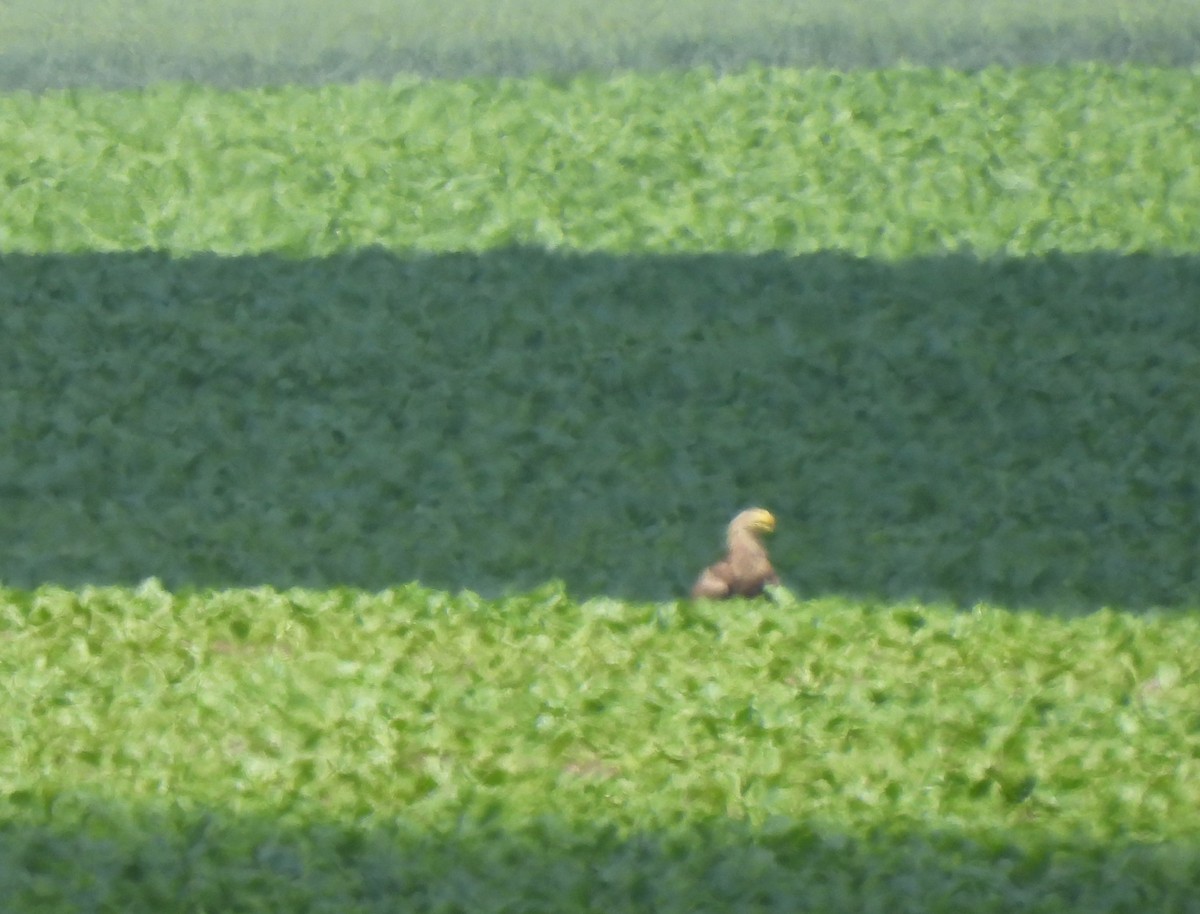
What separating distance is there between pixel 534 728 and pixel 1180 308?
4649 mm

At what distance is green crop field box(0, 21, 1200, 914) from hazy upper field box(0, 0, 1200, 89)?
7.5 inches

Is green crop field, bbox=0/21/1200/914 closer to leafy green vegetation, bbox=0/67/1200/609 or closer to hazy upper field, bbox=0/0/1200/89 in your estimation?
leafy green vegetation, bbox=0/67/1200/609

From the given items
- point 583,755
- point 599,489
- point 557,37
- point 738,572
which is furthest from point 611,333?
point 557,37

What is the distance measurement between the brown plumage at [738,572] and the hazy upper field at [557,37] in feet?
21.2

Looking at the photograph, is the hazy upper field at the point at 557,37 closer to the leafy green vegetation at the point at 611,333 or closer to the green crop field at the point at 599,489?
the green crop field at the point at 599,489

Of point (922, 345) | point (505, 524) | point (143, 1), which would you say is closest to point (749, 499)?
point (505, 524)

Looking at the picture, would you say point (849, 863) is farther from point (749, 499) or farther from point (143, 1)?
point (143, 1)

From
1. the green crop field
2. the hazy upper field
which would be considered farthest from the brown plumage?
the hazy upper field

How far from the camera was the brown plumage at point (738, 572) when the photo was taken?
591cm

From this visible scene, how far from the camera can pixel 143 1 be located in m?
12.7

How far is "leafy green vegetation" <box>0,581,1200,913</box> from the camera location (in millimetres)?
4465

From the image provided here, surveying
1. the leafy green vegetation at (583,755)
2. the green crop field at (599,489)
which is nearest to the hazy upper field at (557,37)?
the green crop field at (599,489)

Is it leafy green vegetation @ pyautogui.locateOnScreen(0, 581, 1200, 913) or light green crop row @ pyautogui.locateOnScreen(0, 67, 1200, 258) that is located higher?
light green crop row @ pyautogui.locateOnScreen(0, 67, 1200, 258)

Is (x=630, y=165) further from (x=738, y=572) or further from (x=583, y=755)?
(x=583, y=755)
